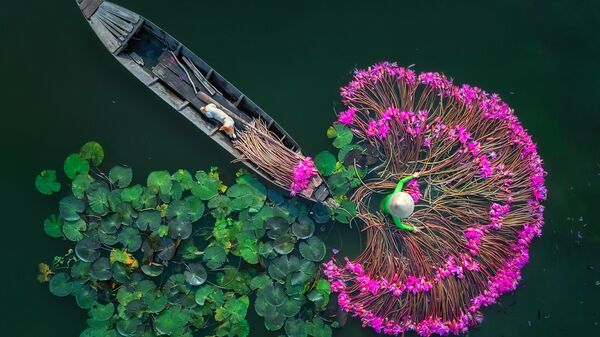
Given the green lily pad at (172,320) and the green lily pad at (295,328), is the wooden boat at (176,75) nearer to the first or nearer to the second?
the green lily pad at (295,328)

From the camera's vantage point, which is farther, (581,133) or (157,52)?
(581,133)

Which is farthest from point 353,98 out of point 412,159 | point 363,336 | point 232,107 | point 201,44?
point 363,336

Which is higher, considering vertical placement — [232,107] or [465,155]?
[465,155]

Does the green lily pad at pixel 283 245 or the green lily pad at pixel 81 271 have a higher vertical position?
the green lily pad at pixel 283 245

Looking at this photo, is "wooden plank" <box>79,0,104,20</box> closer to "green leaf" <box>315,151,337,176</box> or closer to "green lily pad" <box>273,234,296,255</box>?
"green leaf" <box>315,151,337,176</box>

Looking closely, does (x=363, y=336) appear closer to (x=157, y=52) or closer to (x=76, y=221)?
(x=76, y=221)

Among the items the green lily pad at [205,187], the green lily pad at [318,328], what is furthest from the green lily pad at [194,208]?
Result: the green lily pad at [318,328]
